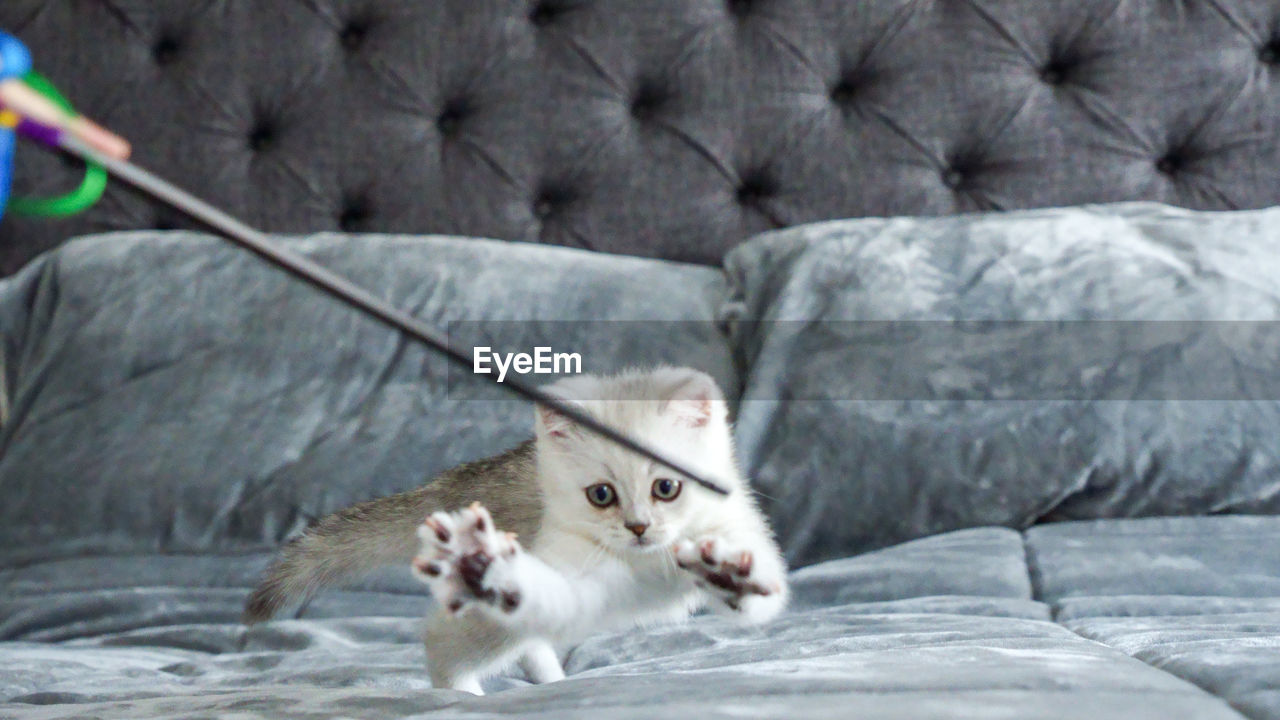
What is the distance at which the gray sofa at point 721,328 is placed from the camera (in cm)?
82

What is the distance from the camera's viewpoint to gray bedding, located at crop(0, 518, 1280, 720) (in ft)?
1.63

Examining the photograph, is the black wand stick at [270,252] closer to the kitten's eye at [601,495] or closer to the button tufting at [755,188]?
the kitten's eye at [601,495]

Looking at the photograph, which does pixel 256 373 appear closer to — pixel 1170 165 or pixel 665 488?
pixel 665 488

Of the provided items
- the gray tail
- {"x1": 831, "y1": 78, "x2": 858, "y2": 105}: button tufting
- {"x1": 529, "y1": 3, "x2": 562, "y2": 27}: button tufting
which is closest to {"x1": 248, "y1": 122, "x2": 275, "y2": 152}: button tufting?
{"x1": 529, "y1": 3, "x2": 562, "y2": 27}: button tufting

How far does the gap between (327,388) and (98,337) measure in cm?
29

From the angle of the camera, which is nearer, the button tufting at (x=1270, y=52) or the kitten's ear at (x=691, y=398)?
the kitten's ear at (x=691, y=398)

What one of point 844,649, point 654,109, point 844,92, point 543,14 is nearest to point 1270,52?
point 844,92

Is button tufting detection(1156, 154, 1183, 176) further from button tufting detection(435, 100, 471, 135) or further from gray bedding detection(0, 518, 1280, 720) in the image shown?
button tufting detection(435, 100, 471, 135)

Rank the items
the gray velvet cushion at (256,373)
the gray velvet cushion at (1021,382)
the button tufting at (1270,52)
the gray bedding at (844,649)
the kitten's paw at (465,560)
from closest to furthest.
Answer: the gray bedding at (844,649) → the kitten's paw at (465,560) → the gray velvet cushion at (1021,382) → the gray velvet cushion at (256,373) → the button tufting at (1270,52)

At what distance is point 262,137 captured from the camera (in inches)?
66.1

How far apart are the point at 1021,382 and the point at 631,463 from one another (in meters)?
0.50

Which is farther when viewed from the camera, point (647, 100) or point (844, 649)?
point (647, 100)

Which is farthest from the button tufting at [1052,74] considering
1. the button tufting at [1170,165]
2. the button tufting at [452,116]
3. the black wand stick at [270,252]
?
the black wand stick at [270,252]

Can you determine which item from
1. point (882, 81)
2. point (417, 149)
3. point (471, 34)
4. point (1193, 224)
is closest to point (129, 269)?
point (417, 149)
